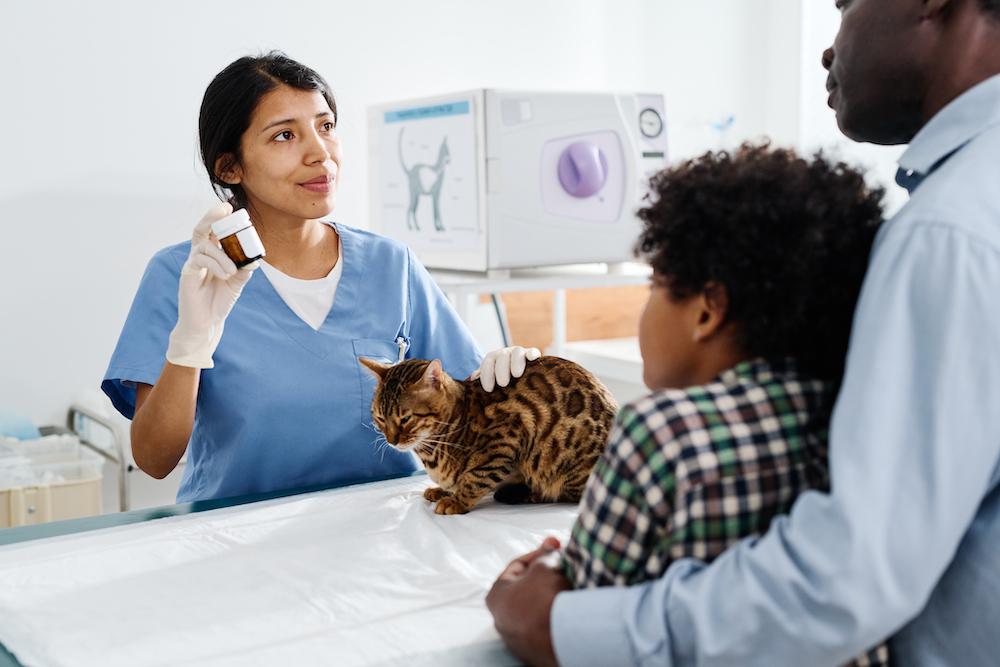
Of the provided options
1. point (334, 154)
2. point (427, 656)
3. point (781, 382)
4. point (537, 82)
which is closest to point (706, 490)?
point (781, 382)

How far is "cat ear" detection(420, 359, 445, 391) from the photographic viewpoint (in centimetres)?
117

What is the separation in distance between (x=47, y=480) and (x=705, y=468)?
6.16 ft

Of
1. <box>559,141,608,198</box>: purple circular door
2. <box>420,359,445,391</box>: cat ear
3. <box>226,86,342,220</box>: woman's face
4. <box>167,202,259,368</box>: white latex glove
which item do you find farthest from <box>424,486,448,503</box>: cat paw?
<box>559,141,608,198</box>: purple circular door

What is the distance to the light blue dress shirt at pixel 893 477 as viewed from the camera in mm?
583

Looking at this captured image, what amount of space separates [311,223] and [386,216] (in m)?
1.13

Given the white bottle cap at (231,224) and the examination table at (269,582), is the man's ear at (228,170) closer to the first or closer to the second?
the white bottle cap at (231,224)

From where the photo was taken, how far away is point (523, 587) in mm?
764

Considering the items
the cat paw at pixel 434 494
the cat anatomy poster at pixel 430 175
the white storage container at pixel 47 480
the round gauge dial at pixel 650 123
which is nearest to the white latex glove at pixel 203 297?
the cat paw at pixel 434 494

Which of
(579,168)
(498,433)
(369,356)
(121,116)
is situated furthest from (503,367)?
(121,116)

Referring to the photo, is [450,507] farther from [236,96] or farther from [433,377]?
[236,96]

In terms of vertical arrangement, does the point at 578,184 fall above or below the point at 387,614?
above

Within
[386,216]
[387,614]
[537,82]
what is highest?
[537,82]

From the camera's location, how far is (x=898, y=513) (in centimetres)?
59

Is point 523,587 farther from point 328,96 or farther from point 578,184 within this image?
point 578,184
